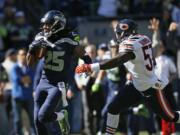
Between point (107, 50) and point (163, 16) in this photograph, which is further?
point (163, 16)

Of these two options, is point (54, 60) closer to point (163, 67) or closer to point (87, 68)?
point (87, 68)

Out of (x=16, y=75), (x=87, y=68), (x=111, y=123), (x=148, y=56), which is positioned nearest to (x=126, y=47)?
(x=148, y=56)

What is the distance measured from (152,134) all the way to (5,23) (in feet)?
14.8

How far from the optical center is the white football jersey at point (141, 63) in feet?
31.8

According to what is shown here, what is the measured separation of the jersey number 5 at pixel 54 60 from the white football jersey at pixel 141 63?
0.85m

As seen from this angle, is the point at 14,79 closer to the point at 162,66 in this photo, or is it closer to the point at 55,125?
the point at 162,66

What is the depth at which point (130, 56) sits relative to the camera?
9586 mm

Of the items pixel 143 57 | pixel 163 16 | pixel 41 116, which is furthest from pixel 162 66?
pixel 163 16

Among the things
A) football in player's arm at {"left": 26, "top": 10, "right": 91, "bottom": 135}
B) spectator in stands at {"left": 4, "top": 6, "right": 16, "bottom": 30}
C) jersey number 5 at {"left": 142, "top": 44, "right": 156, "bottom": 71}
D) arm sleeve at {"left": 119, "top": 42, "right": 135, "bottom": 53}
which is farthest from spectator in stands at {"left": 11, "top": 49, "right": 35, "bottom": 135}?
arm sleeve at {"left": 119, "top": 42, "right": 135, "bottom": 53}

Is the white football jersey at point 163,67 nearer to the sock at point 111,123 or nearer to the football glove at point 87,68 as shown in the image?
the sock at point 111,123

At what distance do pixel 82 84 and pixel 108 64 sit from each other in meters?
3.84

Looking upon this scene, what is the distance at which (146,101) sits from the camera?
10.1 meters

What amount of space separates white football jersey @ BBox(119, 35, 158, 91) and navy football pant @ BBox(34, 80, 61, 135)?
42.9 inches

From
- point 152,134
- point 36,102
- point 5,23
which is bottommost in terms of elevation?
point 152,134
